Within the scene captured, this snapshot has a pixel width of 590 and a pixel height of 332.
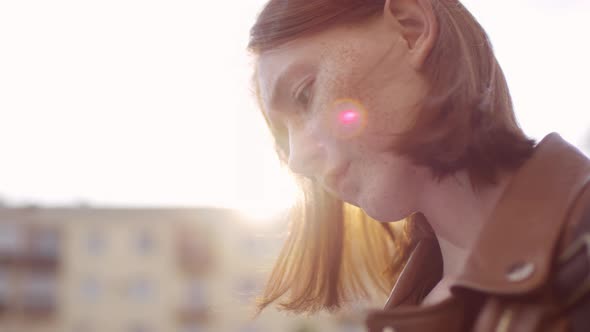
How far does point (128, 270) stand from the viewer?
1217 inches

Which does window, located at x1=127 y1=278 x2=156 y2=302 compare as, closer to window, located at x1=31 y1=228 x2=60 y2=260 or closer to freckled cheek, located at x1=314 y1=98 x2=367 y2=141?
window, located at x1=31 y1=228 x2=60 y2=260

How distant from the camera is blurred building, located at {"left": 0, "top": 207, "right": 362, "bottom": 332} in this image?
30.3 m

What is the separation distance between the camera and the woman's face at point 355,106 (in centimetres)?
117

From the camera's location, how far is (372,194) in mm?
1187

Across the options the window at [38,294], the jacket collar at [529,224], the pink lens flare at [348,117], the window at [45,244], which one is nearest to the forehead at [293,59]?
the pink lens flare at [348,117]

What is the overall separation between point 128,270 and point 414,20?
102 feet

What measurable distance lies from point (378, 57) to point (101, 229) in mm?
31087

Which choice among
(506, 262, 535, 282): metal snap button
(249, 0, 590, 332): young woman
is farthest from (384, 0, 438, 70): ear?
(506, 262, 535, 282): metal snap button

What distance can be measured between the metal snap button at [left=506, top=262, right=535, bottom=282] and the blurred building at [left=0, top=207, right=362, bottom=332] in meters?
29.8

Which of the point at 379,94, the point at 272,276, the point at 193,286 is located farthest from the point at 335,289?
the point at 193,286

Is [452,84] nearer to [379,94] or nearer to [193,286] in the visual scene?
[379,94]

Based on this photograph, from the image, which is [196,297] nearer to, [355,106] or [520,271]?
[355,106]

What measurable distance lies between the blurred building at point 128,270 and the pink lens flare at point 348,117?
29508 mm

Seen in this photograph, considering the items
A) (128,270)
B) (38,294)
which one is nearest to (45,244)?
(38,294)
